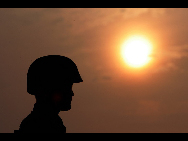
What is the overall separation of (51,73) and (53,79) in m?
0.12

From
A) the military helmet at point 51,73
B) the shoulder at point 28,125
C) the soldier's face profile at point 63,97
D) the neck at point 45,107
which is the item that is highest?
the military helmet at point 51,73

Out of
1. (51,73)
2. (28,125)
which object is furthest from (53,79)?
(28,125)

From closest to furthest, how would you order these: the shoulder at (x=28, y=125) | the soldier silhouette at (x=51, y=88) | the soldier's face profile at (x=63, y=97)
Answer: the shoulder at (x=28, y=125)
the soldier silhouette at (x=51, y=88)
the soldier's face profile at (x=63, y=97)

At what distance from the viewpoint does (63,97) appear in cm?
360

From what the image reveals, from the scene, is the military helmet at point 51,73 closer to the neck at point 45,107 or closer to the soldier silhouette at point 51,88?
the soldier silhouette at point 51,88

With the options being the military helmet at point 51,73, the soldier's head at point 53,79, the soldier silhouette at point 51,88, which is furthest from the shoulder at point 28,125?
the military helmet at point 51,73

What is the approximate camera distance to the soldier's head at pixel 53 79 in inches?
142

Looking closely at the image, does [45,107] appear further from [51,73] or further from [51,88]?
[51,73]

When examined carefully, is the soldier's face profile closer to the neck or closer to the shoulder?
the neck

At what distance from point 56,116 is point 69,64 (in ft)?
2.59
